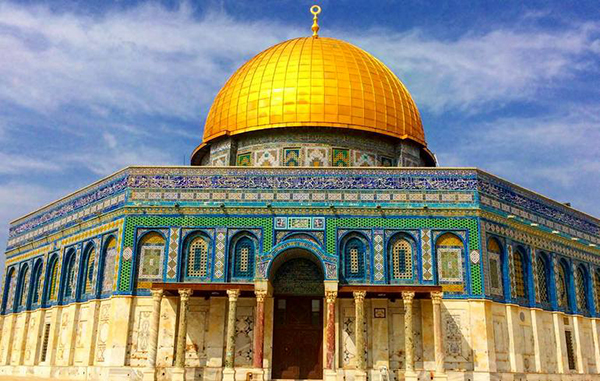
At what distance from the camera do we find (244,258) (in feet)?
62.7

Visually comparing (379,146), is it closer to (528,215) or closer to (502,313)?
(528,215)

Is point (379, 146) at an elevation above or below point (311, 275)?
above

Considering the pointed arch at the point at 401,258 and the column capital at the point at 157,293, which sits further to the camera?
the pointed arch at the point at 401,258

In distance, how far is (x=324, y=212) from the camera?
754 inches

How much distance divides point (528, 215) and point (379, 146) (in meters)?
5.84

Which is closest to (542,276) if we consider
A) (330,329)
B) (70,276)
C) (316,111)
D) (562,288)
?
(562,288)

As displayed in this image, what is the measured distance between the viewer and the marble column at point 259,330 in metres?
17.5

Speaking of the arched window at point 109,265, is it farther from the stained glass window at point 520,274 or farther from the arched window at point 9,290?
the stained glass window at point 520,274

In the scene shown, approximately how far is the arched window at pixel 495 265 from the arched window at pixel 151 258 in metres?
10.0

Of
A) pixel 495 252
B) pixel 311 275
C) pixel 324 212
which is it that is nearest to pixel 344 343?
pixel 311 275

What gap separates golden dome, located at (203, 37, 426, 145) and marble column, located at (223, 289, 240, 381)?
743 centimetres

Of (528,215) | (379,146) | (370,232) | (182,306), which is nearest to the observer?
(182,306)

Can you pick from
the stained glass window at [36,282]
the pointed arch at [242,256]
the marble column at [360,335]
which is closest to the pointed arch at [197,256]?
the pointed arch at [242,256]

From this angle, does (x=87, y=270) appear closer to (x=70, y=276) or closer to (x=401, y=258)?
(x=70, y=276)
